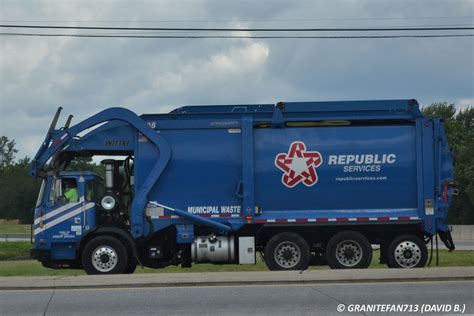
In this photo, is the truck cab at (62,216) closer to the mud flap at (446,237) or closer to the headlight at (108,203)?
the headlight at (108,203)

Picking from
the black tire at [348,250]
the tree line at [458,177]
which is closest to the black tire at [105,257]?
the black tire at [348,250]

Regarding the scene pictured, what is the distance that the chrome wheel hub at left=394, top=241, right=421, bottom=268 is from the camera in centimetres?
1686

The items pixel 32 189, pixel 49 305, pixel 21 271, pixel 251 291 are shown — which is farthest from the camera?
pixel 32 189

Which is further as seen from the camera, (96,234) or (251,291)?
(96,234)

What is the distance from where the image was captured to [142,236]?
1697cm

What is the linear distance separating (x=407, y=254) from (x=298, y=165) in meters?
3.07

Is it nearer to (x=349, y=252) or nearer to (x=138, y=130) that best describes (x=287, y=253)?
(x=349, y=252)

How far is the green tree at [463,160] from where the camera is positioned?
64.6 meters

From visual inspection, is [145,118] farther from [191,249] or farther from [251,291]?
[251,291]

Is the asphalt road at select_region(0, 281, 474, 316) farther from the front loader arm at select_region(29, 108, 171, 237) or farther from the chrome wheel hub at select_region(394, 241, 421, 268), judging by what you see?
the front loader arm at select_region(29, 108, 171, 237)

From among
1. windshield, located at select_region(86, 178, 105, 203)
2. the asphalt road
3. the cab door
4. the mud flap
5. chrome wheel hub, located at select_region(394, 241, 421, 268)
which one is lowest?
the asphalt road

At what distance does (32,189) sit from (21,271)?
2417 inches

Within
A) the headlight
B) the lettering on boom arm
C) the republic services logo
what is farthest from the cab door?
the republic services logo

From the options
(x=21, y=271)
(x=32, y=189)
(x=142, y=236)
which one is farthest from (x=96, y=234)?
(x=32, y=189)
